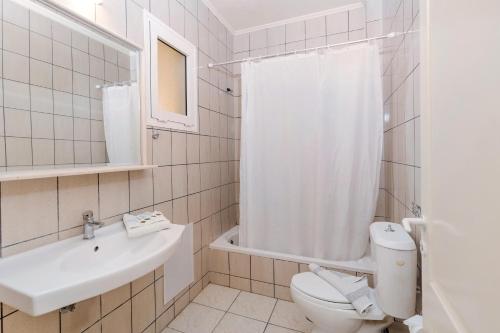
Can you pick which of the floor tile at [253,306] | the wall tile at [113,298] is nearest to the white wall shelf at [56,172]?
the wall tile at [113,298]

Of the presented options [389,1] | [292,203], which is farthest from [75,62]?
[389,1]

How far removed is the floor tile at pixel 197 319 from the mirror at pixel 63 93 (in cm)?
111

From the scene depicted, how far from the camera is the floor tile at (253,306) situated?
1.68 m

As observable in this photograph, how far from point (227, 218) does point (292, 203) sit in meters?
0.79

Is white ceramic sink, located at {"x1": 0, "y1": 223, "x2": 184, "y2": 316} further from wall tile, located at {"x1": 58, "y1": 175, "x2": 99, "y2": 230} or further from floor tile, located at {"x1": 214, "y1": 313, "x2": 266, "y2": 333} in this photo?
floor tile, located at {"x1": 214, "y1": 313, "x2": 266, "y2": 333}

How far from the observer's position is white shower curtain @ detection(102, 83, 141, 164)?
4.05ft

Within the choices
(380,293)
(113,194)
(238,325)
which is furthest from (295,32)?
(238,325)

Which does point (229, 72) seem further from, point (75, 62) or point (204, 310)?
point (204, 310)

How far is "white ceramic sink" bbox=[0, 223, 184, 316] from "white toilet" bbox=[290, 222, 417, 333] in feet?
2.68

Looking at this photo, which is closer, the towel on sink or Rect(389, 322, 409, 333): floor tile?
the towel on sink

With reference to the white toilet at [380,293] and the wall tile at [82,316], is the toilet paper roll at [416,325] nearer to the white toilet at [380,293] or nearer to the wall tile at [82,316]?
the white toilet at [380,293]

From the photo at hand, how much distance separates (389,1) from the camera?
181cm

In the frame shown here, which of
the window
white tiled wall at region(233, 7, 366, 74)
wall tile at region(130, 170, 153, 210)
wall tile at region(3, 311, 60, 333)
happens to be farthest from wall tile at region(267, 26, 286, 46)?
wall tile at region(3, 311, 60, 333)

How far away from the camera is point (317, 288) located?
1346mm
